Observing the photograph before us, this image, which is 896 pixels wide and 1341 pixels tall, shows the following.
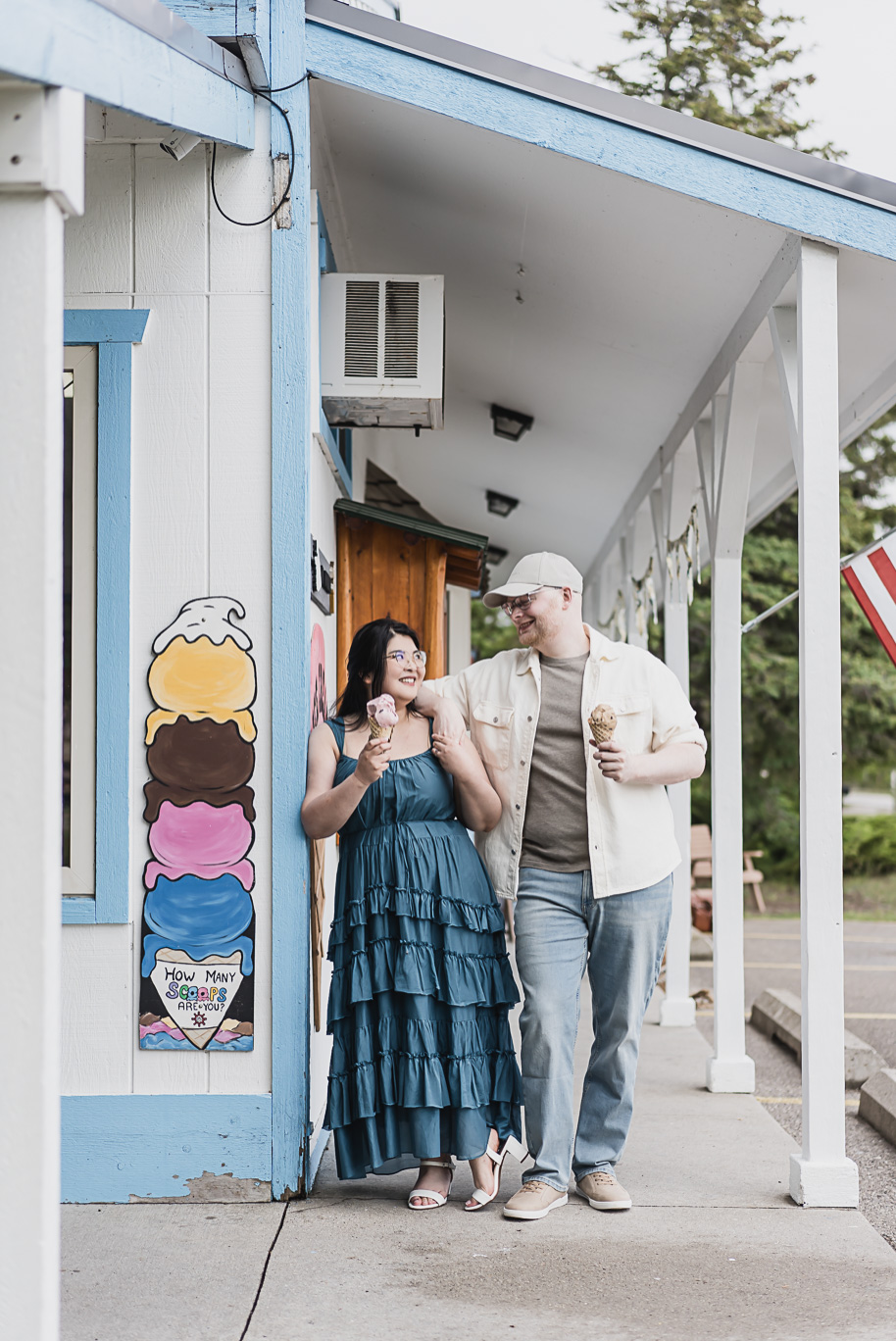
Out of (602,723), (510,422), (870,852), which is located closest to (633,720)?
(602,723)

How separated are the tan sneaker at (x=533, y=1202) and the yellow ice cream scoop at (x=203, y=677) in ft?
5.61

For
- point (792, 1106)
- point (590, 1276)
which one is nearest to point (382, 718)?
point (590, 1276)

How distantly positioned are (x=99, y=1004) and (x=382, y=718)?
132 cm

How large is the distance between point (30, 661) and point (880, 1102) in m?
4.61

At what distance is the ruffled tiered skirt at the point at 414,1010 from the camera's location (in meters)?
3.80

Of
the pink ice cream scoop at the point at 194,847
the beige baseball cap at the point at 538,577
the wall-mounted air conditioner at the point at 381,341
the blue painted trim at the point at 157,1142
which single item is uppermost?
the wall-mounted air conditioner at the point at 381,341

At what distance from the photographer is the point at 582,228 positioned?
15.5 ft

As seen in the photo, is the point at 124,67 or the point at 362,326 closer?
the point at 124,67

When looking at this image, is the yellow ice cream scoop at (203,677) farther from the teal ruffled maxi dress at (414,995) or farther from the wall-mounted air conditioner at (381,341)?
the wall-mounted air conditioner at (381,341)

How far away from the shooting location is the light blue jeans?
12.8 feet

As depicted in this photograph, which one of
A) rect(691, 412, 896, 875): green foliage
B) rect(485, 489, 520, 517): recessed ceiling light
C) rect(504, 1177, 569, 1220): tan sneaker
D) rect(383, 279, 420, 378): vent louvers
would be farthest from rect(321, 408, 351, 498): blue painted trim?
rect(691, 412, 896, 875): green foliage


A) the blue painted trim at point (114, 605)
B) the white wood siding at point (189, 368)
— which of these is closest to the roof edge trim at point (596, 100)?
the white wood siding at point (189, 368)

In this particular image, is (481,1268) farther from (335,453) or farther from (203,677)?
(335,453)

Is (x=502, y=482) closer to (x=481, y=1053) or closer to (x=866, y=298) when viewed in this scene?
(x=866, y=298)
